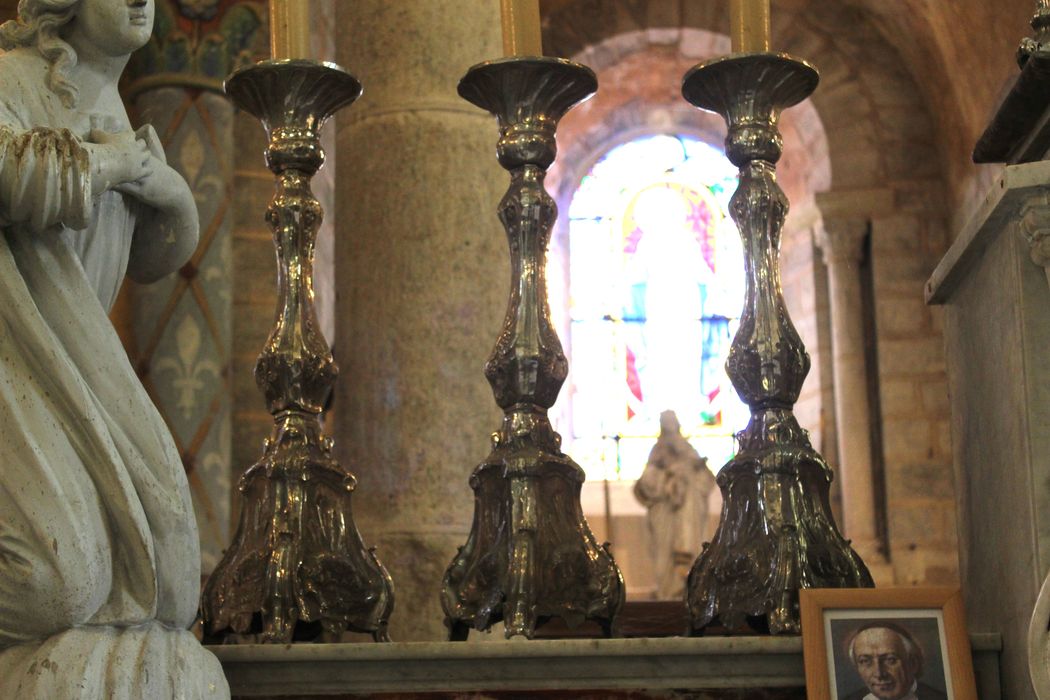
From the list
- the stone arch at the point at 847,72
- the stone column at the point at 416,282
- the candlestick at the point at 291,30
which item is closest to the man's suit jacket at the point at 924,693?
the candlestick at the point at 291,30

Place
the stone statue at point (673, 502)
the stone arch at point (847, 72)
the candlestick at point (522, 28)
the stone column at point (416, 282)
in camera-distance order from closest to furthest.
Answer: the candlestick at point (522, 28) < the stone column at point (416, 282) < the stone statue at point (673, 502) < the stone arch at point (847, 72)

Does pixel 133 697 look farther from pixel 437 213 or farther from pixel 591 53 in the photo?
pixel 591 53

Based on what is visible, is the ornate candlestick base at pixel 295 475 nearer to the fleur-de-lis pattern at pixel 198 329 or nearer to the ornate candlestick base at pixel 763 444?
Result: the ornate candlestick base at pixel 763 444

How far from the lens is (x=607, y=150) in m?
13.6

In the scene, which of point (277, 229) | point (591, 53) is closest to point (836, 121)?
point (591, 53)

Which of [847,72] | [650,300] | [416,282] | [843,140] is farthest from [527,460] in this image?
[650,300]

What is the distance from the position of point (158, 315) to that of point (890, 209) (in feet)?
25.1

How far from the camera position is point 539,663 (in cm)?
229

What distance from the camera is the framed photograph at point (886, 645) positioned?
2.24m

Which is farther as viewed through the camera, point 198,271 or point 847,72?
point 847,72

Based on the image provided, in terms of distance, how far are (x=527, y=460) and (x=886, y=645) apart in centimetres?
59

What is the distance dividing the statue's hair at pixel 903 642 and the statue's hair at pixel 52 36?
127 cm

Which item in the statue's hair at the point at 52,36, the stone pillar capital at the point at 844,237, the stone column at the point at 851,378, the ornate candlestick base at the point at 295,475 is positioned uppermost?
the stone pillar capital at the point at 844,237

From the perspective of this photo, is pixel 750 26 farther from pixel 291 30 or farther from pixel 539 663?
pixel 539 663
